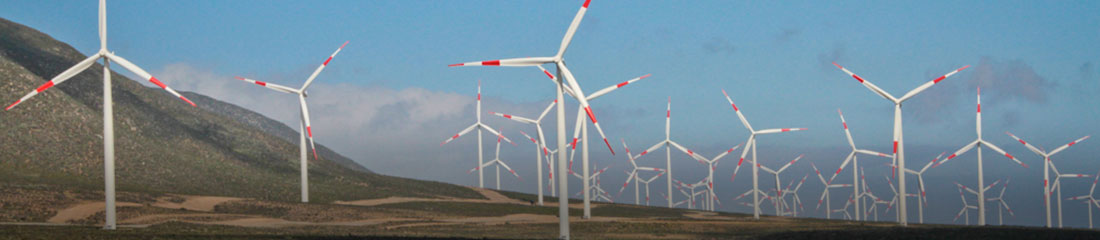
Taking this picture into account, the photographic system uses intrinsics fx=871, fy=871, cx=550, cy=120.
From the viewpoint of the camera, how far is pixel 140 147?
134 m

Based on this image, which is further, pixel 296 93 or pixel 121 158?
pixel 121 158

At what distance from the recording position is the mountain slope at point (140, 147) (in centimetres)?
11469

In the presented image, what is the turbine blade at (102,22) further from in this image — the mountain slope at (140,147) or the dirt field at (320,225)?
the mountain slope at (140,147)

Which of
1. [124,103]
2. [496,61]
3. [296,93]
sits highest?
[124,103]

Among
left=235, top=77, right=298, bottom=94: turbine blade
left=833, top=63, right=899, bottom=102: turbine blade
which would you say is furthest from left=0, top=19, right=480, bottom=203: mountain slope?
left=833, top=63, right=899, bottom=102: turbine blade

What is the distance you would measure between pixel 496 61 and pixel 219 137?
140 meters

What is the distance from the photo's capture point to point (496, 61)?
45938mm

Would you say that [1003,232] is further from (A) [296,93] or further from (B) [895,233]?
(A) [296,93]

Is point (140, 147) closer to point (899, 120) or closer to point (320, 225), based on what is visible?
point (320, 225)

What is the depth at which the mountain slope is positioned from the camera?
376ft

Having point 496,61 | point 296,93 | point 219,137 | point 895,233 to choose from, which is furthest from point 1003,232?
point 219,137

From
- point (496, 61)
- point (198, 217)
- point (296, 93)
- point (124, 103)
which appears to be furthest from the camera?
point (124, 103)

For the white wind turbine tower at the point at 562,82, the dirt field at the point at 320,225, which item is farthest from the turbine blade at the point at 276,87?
the white wind turbine tower at the point at 562,82

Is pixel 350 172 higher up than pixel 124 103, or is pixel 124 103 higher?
pixel 124 103
